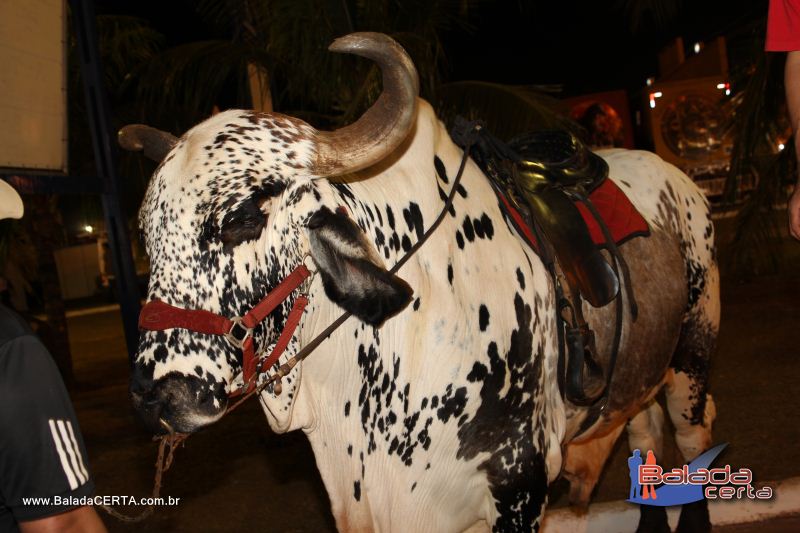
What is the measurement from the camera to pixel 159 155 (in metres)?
3.04

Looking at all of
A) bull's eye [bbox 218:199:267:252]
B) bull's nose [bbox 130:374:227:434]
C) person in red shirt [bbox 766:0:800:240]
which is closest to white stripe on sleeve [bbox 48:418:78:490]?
bull's nose [bbox 130:374:227:434]

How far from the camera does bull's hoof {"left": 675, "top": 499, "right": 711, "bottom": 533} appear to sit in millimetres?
4203

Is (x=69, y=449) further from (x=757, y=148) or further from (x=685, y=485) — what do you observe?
(x=757, y=148)

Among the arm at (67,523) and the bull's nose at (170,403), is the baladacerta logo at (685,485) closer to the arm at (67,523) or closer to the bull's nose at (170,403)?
the bull's nose at (170,403)

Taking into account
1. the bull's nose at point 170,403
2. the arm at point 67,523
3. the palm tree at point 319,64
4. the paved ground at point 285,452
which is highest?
the palm tree at point 319,64

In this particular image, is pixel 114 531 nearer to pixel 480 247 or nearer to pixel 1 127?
pixel 1 127

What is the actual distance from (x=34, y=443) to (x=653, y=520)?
356 centimetres

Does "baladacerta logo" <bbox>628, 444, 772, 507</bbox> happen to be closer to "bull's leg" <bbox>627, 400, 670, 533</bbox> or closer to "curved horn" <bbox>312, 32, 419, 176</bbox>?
"bull's leg" <bbox>627, 400, 670, 533</bbox>

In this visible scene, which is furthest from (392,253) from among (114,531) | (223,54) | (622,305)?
(223,54)

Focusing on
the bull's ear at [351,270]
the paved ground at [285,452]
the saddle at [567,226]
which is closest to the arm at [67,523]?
the bull's ear at [351,270]

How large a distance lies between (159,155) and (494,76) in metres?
24.3

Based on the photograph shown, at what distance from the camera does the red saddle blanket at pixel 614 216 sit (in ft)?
11.6

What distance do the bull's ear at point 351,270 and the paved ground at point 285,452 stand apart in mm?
2705

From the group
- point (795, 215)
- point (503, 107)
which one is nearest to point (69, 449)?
point (795, 215)
